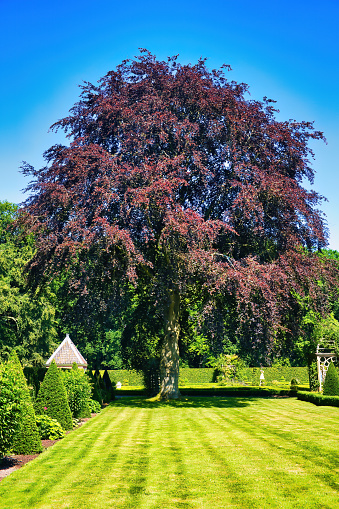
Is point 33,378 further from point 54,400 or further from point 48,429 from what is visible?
point 48,429

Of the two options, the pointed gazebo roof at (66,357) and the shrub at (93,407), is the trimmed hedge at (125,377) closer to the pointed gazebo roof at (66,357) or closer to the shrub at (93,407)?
the pointed gazebo roof at (66,357)

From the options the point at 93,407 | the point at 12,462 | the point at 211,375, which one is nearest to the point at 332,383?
the point at 93,407

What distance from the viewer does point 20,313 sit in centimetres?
3922

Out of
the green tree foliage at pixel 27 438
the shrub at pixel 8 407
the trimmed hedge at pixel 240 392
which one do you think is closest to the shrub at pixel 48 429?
the green tree foliage at pixel 27 438

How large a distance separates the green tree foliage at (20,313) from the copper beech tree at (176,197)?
56.5ft

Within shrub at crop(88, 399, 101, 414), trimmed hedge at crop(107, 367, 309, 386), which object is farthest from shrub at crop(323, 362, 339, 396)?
trimmed hedge at crop(107, 367, 309, 386)

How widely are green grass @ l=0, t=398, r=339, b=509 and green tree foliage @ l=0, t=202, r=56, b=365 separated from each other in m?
24.6

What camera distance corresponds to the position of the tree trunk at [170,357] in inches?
954

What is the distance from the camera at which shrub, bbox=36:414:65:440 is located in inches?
530

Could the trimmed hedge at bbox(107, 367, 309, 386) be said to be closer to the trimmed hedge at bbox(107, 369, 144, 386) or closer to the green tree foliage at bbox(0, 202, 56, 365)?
the trimmed hedge at bbox(107, 369, 144, 386)

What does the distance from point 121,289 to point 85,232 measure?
3.13m

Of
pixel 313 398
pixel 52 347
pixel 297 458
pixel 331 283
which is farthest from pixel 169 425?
pixel 52 347

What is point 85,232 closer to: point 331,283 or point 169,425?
point 169,425

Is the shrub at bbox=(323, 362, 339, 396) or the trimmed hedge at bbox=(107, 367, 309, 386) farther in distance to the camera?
the trimmed hedge at bbox=(107, 367, 309, 386)
